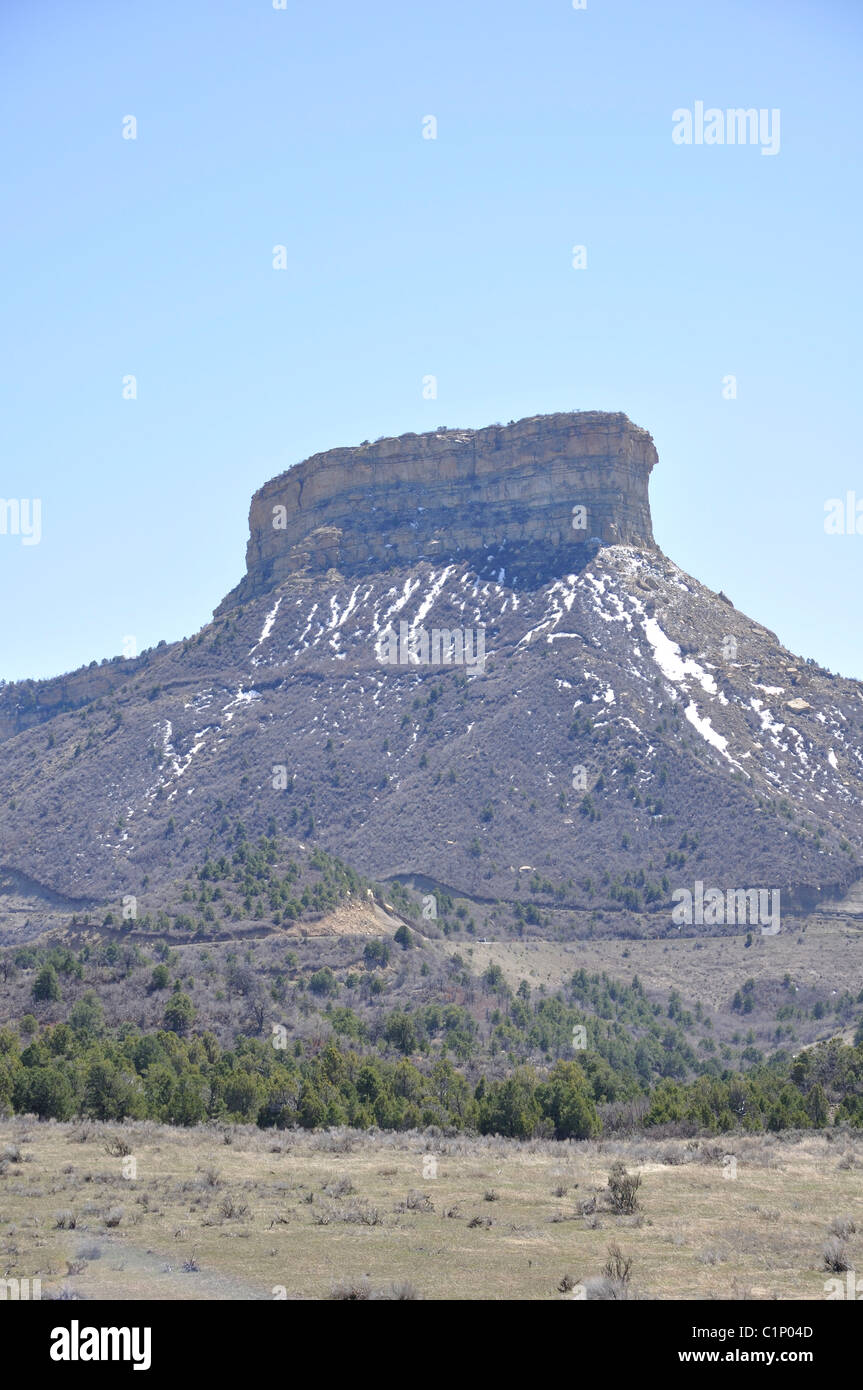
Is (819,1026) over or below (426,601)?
below

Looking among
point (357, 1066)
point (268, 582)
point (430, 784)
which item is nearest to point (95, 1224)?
point (357, 1066)

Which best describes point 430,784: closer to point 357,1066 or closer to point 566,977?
point 566,977

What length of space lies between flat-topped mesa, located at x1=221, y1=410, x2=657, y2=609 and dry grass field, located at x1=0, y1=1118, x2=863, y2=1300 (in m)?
103

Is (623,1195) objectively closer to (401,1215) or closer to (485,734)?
(401,1215)

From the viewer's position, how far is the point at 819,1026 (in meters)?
69.9

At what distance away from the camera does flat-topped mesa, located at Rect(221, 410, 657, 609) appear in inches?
5281

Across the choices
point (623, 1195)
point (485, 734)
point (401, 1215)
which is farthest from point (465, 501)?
point (401, 1215)

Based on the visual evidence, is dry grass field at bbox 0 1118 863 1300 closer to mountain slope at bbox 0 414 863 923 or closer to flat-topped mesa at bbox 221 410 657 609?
mountain slope at bbox 0 414 863 923

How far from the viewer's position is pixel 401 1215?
70.3ft

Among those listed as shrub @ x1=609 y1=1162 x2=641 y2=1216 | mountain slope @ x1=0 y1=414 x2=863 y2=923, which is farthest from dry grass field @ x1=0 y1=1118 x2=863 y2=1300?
mountain slope @ x1=0 y1=414 x2=863 y2=923

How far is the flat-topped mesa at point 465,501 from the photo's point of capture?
134 meters

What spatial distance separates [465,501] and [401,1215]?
121671mm
